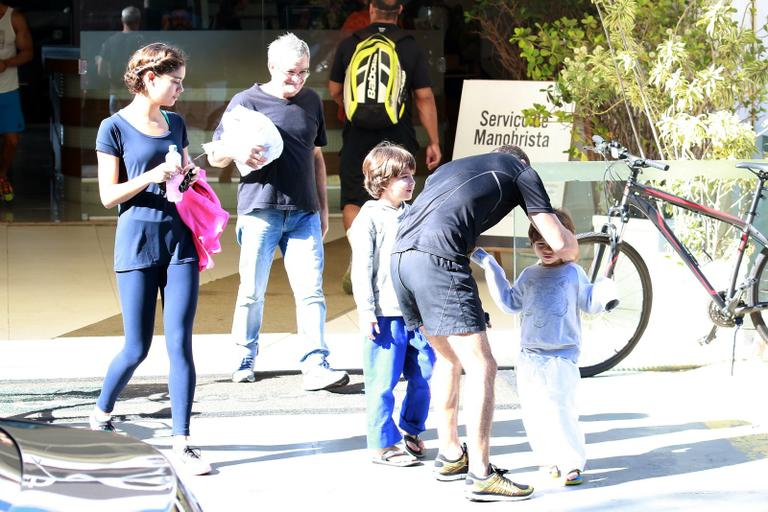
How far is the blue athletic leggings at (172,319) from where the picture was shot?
18.0ft

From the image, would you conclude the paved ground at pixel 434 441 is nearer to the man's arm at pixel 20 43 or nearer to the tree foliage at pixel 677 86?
the tree foliage at pixel 677 86

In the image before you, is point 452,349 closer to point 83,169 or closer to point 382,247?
point 382,247

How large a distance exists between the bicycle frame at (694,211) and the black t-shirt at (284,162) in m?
1.67

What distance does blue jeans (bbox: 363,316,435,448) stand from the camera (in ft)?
18.3

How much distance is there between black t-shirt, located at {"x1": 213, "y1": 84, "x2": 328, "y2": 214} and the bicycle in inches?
60.4

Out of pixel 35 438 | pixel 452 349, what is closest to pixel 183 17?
pixel 452 349

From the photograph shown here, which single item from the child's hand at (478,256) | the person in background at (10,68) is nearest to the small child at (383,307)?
the child's hand at (478,256)

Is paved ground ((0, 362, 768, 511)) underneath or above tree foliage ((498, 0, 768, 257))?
underneath

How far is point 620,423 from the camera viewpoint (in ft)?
20.8

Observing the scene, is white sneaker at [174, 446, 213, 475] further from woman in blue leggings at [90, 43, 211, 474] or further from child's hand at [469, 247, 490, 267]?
child's hand at [469, 247, 490, 267]

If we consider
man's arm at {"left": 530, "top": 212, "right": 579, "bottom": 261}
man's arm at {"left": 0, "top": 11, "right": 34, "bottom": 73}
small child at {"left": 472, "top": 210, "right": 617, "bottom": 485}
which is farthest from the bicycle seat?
man's arm at {"left": 0, "top": 11, "right": 34, "bottom": 73}

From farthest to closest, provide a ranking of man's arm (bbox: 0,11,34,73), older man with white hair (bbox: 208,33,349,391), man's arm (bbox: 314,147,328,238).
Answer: man's arm (bbox: 0,11,34,73) → man's arm (bbox: 314,147,328,238) → older man with white hair (bbox: 208,33,349,391)

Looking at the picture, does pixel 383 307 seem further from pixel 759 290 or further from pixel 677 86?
pixel 677 86

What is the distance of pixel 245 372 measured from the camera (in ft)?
23.1
